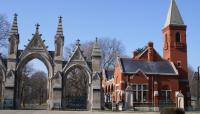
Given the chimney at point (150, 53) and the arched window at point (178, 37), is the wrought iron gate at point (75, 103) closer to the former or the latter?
the chimney at point (150, 53)

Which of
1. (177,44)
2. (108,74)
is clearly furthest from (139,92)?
(108,74)

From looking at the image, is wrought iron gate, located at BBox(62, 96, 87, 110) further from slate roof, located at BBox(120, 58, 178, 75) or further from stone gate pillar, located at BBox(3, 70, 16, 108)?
slate roof, located at BBox(120, 58, 178, 75)

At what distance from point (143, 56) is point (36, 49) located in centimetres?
1875

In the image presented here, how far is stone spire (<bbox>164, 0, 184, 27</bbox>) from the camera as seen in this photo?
58.7 m

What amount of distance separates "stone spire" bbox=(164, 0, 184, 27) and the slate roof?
744 centimetres

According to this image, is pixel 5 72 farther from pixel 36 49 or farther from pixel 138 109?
pixel 138 109

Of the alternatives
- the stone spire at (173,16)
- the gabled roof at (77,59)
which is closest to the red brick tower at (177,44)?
the stone spire at (173,16)

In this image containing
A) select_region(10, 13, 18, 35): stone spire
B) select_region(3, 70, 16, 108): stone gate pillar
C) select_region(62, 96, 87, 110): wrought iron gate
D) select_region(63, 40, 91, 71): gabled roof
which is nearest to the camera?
select_region(3, 70, 16, 108): stone gate pillar

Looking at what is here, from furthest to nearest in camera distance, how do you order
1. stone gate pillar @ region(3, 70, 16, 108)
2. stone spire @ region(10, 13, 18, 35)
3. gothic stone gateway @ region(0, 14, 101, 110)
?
stone spire @ region(10, 13, 18, 35)
gothic stone gateway @ region(0, 14, 101, 110)
stone gate pillar @ region(3, 70, 16, 108)

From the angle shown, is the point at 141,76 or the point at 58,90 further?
the point at 141,76

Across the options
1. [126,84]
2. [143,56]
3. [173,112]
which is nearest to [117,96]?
[126,84]

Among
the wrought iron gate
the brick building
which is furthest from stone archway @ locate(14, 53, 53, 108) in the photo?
the brick building

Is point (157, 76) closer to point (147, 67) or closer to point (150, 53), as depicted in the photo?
point (147, 67)

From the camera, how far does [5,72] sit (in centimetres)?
4519
